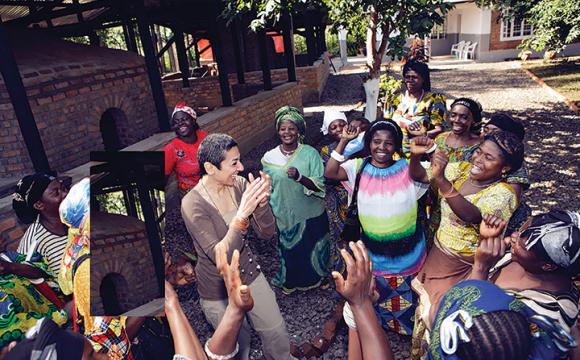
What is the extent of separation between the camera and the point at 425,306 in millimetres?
2430

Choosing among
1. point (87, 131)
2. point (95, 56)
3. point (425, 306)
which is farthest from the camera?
point (95, 56)

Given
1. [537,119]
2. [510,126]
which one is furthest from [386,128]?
[537,119]

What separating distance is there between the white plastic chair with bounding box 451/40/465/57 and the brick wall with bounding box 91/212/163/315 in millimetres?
26350

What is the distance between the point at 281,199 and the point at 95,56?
4.72m

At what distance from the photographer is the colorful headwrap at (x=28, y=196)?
2.15m

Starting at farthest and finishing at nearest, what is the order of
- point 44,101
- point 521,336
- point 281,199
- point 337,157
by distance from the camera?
point 44,101
point 281,199
point 337,157
point 521,336

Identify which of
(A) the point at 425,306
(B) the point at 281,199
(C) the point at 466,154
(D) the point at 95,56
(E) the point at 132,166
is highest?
(D) the point at 95,56

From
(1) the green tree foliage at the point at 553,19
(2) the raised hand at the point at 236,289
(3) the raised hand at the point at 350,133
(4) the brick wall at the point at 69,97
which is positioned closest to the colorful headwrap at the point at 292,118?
(3) the raised hand at the point at 350,133

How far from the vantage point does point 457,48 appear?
970 inches

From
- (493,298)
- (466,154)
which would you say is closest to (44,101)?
(466,154)

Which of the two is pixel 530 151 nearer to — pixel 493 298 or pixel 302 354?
pixel 302 354

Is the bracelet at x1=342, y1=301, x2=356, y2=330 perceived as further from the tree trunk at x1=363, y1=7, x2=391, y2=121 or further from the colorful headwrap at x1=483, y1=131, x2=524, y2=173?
the tree trunk at x1=363, y1=7, x2=391, y2=121

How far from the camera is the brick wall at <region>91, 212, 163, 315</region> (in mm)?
1687

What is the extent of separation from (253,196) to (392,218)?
127 centimetres
